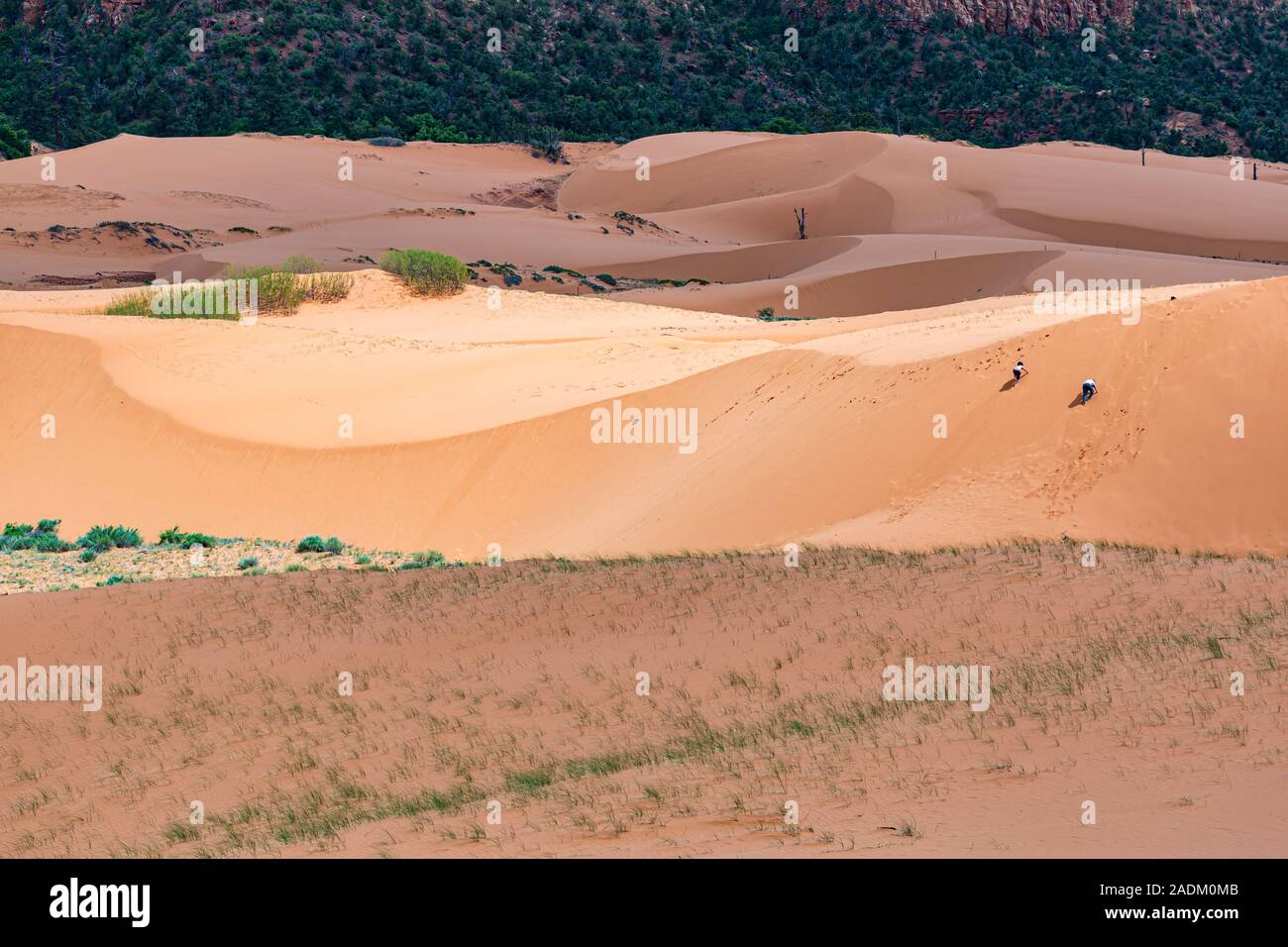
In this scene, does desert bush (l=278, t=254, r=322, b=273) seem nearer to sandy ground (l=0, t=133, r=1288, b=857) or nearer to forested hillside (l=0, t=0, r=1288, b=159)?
sandy ground (l=0, t=133, r=1288, b=857)

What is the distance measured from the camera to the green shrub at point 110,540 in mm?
17438

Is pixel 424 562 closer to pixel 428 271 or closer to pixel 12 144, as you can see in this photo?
pixel 428 271

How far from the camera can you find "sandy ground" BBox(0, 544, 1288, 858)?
21.9 feet

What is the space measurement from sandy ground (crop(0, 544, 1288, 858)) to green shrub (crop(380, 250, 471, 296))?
77.9 feet

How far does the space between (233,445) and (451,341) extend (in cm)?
854

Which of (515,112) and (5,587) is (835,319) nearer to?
(5,587)

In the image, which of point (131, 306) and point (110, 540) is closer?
point (110, 540)

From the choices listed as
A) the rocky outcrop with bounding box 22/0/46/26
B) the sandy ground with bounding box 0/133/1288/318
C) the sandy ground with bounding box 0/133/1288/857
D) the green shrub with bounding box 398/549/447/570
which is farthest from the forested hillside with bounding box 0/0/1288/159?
the green shrub with bounding box 398/549/447/570

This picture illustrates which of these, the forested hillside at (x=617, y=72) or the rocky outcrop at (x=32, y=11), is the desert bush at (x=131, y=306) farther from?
Result: the rocky outcrop at (x=32, y=11)

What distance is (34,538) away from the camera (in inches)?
732

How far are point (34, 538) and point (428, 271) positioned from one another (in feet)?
66.4

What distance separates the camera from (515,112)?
8388 centimetres

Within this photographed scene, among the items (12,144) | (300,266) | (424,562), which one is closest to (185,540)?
(424,562)

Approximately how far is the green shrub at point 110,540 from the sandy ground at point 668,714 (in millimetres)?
3727
